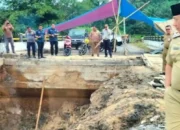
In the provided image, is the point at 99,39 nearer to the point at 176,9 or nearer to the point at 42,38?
the point at 42,38

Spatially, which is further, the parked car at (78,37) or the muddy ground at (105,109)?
the parked car at (78,37)

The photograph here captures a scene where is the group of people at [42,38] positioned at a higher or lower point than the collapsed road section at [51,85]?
higher

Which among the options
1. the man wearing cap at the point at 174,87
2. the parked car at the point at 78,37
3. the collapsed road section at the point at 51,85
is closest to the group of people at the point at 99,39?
the collapsed road section at the point at 51,85

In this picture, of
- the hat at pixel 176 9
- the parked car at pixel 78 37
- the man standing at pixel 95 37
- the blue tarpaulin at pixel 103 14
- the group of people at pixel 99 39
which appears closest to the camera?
the hat at pixel 176 9

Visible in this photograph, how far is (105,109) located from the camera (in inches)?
310

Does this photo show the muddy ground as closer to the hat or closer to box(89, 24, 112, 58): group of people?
the hat

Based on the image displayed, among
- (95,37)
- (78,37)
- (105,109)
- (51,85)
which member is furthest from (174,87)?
(78,37)

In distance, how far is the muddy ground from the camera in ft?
20.1

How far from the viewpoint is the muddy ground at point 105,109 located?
612 cm

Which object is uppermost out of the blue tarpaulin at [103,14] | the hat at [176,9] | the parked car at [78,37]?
the blue tarpaulin at [103,14]

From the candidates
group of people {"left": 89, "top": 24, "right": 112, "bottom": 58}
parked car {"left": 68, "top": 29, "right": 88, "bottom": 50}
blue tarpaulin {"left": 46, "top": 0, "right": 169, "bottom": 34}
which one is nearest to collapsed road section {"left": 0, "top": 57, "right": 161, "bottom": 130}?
group of people {"left": 89, "top": 24, "right": 112, "bottom": 58}

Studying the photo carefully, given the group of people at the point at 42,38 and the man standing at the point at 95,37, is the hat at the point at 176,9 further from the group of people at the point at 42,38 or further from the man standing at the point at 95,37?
the man standing at the point at 95,37

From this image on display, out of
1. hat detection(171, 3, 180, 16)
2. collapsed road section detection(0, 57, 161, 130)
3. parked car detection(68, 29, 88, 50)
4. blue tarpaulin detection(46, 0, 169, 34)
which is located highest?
blue tarpaulin detection(46, 0, 169, 34)

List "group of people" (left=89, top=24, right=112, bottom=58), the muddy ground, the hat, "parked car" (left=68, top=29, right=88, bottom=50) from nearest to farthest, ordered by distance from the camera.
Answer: the hat, the muddy ground, "group of people" (left=89, top=24, right=112, bottom=58), "parked car" (left=68, top=29, right=88, bottom=50)
